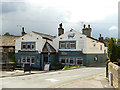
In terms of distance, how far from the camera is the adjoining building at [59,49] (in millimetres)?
29425

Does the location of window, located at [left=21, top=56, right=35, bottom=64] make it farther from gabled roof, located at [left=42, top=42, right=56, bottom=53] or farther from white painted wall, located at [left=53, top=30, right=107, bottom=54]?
white painted wall, located at [left=53, top=30, right=107, bottom=54]

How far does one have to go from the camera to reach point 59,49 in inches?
1228

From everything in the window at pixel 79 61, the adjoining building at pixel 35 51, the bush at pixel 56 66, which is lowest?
the bush at pixel 56 66

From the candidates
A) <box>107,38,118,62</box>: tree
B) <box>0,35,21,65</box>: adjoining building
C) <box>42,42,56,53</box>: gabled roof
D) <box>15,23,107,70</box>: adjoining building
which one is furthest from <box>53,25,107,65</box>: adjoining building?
<box>107,38,118,62</box>: tree

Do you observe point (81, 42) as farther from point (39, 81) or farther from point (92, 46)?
point (39, 81)

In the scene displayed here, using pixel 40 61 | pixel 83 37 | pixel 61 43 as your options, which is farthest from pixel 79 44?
pixel 40 61

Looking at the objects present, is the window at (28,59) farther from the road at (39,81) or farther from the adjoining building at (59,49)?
the road at (39,81)

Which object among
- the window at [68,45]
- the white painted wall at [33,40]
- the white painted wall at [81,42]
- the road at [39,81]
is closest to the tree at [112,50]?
the road at [39,81]

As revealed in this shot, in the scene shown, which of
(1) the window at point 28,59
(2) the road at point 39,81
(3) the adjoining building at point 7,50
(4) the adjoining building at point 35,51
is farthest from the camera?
(3) the adjoining building at point 7,50

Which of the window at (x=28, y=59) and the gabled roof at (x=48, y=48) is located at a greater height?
the gabled roof at (x=48, y=48)

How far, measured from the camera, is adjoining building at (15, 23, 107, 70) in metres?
29.4

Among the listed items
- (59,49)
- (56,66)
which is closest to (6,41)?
(59,49)

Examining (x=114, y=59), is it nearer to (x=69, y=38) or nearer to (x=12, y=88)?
(x=12, y=88)

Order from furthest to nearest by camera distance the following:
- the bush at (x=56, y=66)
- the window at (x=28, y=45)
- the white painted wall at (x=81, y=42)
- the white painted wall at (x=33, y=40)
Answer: the window at (x=28, y=45), the white painted wall at (x=33, y=40), the bush at (x=56, y=66), the white painted wall at (x=81, y=42)
